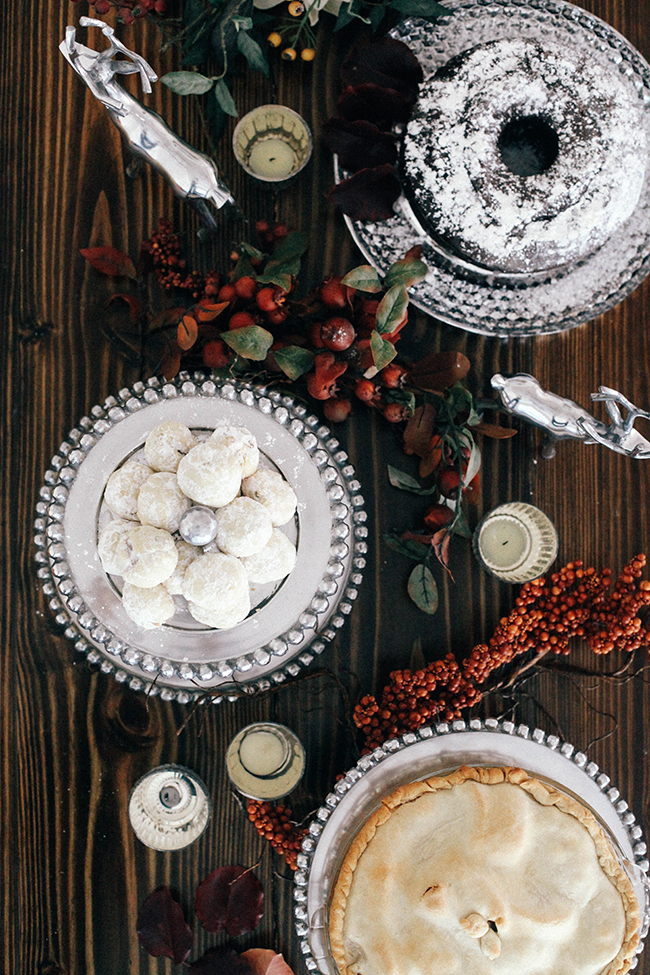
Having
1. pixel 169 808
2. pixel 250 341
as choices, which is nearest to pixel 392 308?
pixel 250 341

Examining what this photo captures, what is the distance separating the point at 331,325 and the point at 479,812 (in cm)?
48

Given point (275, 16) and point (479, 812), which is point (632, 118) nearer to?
point (275, 16)

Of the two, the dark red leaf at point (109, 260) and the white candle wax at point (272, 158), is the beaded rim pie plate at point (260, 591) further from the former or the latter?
the white candle wax at point (272, 158)

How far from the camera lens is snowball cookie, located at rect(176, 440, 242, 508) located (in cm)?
58

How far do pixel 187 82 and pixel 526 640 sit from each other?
68 cm

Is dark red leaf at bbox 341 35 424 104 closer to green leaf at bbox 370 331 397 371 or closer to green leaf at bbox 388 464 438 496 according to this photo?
green leaf at bbox 370 331 397 371

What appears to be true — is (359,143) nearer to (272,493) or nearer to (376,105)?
(376,105)

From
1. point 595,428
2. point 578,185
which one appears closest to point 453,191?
point 578,185

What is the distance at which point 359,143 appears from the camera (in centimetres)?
75

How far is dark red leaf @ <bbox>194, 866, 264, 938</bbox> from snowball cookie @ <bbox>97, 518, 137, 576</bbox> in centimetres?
40

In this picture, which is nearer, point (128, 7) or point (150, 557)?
point (150, 557)

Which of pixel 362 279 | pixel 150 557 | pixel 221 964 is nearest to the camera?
pixel 150 557

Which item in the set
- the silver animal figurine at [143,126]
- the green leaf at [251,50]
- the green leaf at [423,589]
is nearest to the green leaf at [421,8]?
the green leaf at [251,50]

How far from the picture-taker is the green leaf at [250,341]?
71 centimetres
